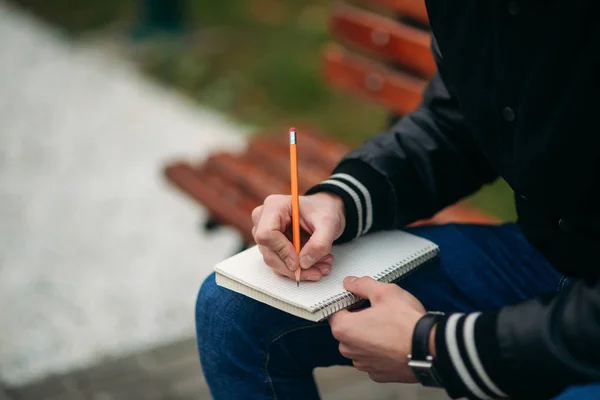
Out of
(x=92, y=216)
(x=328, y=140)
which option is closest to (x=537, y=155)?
(x=328, y=140)

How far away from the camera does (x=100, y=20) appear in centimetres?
732

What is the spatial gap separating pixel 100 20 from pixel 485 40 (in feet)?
19.8

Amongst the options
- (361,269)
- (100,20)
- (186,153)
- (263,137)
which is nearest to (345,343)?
(361,269)

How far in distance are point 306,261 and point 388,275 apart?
0.62ft

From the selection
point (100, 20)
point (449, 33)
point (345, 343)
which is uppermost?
point (449, 33)

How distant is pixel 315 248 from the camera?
1.83m

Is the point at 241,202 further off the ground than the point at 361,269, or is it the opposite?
the point at 361,269

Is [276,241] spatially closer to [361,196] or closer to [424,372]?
[361,196]

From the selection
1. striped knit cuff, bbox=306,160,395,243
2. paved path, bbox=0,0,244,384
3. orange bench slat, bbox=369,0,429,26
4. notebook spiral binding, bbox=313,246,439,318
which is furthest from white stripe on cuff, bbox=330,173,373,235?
paved path, bbox=0,0,244,384

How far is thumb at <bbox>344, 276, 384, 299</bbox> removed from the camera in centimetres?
175

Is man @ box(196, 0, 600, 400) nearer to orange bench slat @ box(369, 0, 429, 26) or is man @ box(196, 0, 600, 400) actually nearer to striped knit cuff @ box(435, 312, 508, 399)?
striped knit cuff @ box(435, 312, 508, 399)

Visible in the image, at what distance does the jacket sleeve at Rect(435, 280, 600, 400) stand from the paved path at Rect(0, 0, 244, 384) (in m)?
1.91

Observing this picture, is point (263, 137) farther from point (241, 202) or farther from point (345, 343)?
point (345, 343)

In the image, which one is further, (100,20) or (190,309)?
(100,20)
